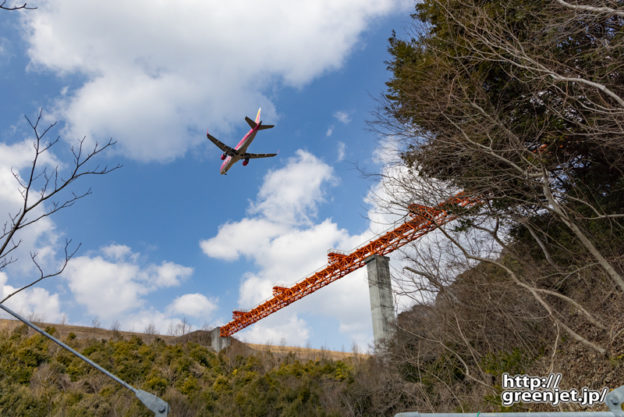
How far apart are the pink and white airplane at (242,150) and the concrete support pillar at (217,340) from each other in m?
18.6

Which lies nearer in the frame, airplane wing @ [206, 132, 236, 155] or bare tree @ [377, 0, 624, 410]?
bare tree @ [377, 0, 624, 410]

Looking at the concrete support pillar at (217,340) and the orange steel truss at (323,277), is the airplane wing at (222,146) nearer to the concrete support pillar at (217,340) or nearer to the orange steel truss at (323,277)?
the orange steel truss at (323,277)

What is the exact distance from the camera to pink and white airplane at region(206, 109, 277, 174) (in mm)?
26219

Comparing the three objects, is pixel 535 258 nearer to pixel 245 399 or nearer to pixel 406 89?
pixel 406 89

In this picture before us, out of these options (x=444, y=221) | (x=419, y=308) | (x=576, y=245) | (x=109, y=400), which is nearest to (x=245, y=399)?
(x=109, y=400)

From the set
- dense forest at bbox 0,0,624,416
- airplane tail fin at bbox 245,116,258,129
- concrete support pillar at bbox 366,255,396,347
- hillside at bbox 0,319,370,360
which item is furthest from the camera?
hillside at bbox 0,319,370,360

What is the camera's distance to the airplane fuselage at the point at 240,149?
86.6 feet

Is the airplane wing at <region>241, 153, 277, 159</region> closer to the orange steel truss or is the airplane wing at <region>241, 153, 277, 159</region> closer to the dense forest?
the orange steel truss

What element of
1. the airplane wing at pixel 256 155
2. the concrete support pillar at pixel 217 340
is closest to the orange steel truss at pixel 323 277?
the concrete support pillar at pixel 217 340

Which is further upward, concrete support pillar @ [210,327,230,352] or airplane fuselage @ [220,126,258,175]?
airplane fuselage @ [220,126,258,175]

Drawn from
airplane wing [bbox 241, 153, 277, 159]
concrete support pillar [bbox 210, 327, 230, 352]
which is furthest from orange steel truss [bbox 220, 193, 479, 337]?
airplane wing [bbox 241, 153, 277, 159]

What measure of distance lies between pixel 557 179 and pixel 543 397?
16.9 ft

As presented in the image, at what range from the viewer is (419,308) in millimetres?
8906

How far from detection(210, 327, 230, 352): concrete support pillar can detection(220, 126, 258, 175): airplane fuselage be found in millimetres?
18520
